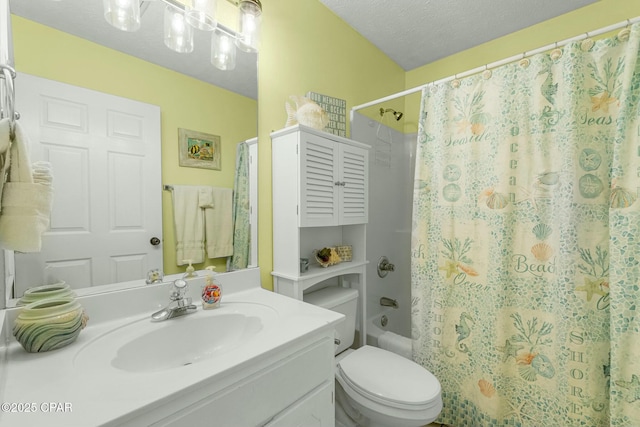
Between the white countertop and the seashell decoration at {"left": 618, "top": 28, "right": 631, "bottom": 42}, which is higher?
the seashell decoration at {"left": 618, "top": 28, "right": 631, "bottom": 42}

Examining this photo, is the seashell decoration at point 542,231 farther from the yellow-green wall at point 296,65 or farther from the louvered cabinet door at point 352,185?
the yellow-green wall at point 296,65

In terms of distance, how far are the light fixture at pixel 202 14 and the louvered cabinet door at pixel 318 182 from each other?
60cm

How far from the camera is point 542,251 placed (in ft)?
4.14

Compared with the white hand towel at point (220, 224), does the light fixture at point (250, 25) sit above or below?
above

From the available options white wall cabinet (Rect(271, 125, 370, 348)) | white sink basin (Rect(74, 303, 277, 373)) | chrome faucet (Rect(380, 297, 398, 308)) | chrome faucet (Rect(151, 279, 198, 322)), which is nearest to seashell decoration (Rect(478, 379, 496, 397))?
white wall cabinet (Rect(271, 125, 370, 348))

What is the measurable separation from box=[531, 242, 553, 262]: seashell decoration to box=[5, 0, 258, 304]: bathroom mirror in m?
1.48

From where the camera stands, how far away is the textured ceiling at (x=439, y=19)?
1.71 metres

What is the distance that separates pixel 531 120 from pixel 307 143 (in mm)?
1079

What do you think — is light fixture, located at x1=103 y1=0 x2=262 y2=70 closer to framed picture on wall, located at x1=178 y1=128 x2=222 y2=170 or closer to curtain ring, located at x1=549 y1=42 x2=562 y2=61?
framed picture on wall, located at x1=178 y1=128 x2=222 y2=170

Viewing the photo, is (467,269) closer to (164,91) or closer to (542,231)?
(542,231)

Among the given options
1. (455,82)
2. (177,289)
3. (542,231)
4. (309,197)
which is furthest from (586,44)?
(177,289)

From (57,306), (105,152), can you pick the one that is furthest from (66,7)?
(57,306)

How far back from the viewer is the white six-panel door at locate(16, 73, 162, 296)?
830mm

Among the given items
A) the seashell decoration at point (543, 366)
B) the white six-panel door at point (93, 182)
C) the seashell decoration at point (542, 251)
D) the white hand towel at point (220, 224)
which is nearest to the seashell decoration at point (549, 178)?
the seashell decoration at point (542, 251)
